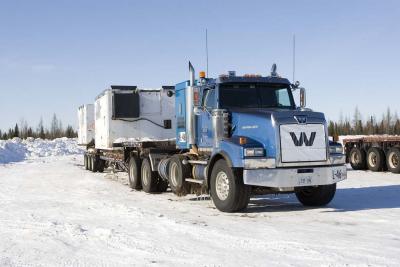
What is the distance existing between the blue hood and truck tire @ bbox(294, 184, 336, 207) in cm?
155

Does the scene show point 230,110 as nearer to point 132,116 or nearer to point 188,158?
point 188,158

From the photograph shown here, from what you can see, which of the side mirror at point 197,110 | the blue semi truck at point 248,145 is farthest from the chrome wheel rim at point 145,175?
the side mirror at point 197,110

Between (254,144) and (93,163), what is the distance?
1514cm

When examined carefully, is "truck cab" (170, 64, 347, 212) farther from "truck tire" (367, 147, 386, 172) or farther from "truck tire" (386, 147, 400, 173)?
"truck tire" (367, 147, 386, 172)

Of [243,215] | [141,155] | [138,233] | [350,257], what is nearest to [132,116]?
[141,155]

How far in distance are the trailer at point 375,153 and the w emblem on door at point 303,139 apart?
1146 centimetres

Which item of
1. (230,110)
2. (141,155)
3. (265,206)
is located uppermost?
(230,110)

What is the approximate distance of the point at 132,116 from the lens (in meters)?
19.1

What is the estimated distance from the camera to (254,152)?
34.3ft

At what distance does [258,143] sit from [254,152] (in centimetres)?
34

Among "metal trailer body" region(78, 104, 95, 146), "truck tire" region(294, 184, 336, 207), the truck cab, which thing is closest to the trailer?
"truck tire" region(294, 184, 336, 207)

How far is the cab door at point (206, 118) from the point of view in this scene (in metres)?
12.1

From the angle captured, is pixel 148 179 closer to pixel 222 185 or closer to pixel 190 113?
pixel 190 113

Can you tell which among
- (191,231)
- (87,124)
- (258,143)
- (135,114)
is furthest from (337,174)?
(87,124)
